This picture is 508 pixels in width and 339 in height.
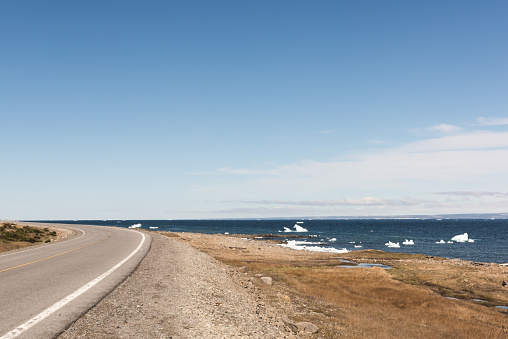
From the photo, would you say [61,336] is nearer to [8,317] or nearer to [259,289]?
[8,317]

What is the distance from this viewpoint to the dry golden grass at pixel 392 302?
12562 mm

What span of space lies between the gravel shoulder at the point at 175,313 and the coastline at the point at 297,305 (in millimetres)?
20

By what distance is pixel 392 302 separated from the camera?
57.8 ft

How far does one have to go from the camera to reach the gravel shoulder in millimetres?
6988

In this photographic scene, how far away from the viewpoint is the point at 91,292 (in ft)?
32.2

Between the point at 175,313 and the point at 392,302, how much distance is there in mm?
13009

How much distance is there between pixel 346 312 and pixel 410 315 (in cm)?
314

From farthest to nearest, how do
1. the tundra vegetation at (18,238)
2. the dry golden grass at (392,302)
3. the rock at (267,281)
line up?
the tundra vegetation at (18,238), the rock at (267,281), the dry golden grass at (392,302)

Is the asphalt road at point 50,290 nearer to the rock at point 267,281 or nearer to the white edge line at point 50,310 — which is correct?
the white edge line at point 50,310

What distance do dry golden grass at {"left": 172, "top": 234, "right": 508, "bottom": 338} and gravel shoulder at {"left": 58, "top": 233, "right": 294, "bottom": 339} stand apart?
2096 millimetres

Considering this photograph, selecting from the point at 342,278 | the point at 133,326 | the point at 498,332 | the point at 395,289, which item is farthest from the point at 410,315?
the point at 133,326

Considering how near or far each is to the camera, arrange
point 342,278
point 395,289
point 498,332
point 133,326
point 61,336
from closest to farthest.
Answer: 1. point 61,336
2. point 133,326
3. point 498,332
4. point 395,289
5. point 342,278

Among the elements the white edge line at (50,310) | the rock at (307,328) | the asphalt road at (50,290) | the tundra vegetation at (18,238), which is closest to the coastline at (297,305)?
the rock at (307,328)

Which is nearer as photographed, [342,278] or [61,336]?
[61,336]
